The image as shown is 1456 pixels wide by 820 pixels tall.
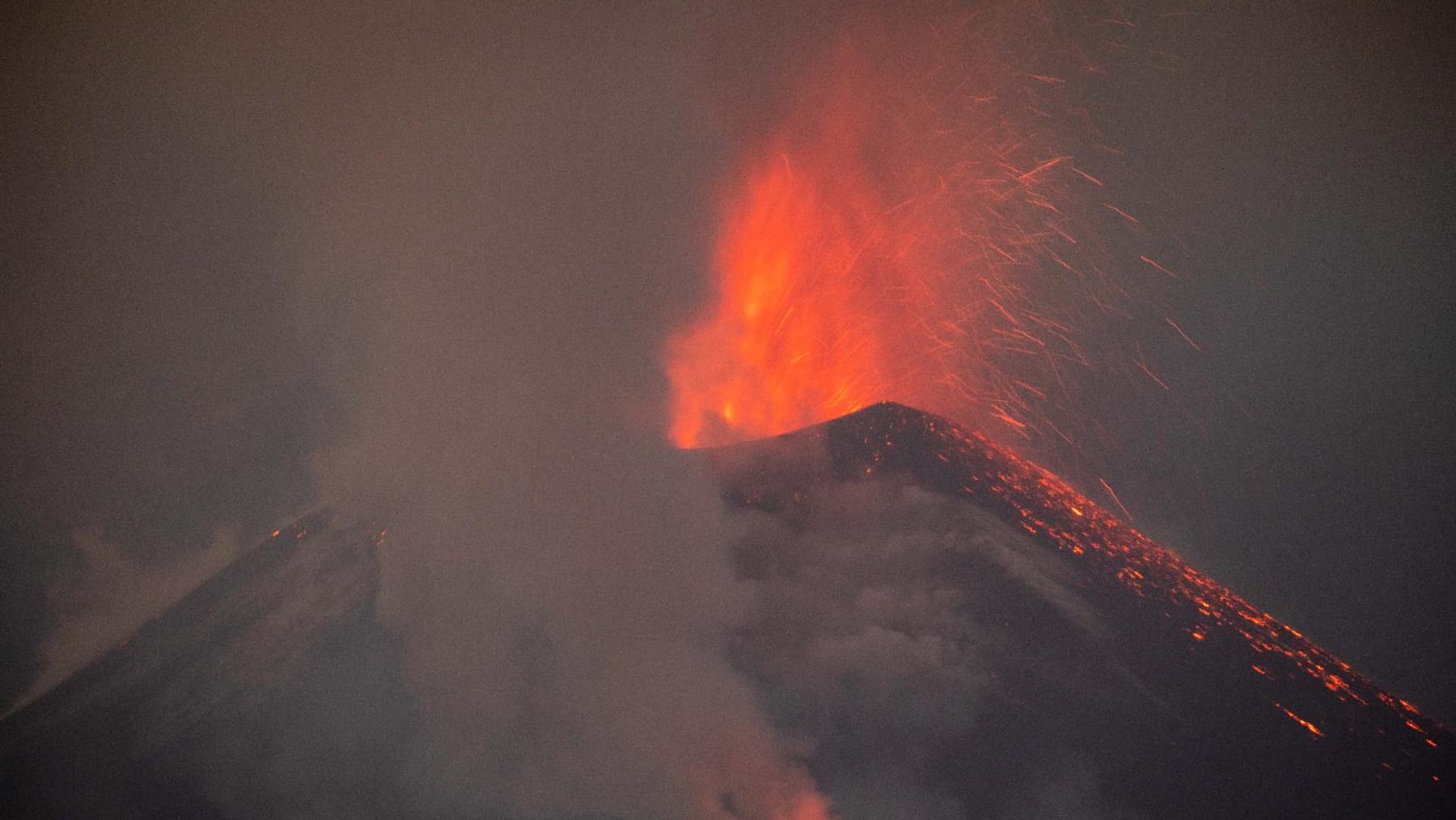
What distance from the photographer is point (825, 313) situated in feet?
27.7

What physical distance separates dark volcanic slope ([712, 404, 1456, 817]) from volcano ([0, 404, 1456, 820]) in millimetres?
29

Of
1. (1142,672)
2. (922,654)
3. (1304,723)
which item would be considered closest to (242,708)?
(922,654)

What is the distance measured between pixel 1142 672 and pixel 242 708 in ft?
37.1

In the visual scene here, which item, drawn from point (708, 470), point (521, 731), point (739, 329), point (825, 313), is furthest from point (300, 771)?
point (825, 313)

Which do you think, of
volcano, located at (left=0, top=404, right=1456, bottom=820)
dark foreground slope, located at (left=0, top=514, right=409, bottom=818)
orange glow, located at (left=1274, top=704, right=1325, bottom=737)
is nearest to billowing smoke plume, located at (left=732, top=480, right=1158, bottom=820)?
volcano, located at (left=0, top=404, right=1456, bottom=820)

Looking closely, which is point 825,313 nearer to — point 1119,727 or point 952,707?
point 952,707

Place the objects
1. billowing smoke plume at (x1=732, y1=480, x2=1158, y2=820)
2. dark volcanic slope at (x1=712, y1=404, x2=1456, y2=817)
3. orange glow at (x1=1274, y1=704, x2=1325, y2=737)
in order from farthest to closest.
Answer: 1. orange glow at (x1=1274, y1=704, x2=1325, y2=737)
2. dark volcanic slope at (x1=712, y1=404, x2=1456, y2=817)
3. billowing smoke plume at (x1=732, y1=480, x2=1158, y2=820)

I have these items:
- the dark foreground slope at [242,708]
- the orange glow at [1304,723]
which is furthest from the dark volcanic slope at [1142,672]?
the dark foreground slope at [242,708]

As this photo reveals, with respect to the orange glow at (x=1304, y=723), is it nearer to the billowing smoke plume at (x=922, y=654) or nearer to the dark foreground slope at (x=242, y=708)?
the billowing smoke plume at (x=922, y=654)

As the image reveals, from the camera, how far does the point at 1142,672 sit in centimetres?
793

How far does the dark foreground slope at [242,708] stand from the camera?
22.2ft

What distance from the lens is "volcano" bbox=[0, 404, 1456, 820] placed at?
662cm

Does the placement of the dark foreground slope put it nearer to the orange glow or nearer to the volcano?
the volcano

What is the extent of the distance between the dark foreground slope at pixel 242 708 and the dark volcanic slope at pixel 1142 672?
461cm
